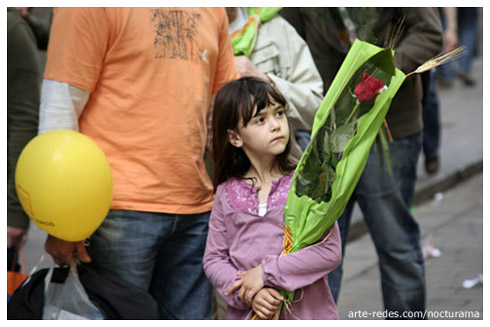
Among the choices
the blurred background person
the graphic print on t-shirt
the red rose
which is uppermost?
the graphic print on t-shirt

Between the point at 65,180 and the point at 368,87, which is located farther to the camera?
the point at 65,180

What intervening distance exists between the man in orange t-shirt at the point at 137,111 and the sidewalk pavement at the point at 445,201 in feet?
1.28

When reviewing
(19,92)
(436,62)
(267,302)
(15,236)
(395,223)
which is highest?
(436,62)

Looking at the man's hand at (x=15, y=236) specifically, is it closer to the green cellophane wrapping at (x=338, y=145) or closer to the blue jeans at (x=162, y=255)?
the blue jeans at (x=162, y=255)

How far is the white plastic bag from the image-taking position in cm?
312

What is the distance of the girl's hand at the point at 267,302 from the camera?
2.95 m

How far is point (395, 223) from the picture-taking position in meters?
4.12

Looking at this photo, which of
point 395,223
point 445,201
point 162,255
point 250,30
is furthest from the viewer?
point 445,201

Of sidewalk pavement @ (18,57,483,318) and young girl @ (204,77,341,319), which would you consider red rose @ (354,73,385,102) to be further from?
sidewalk pavement @ (18,57,483,318)

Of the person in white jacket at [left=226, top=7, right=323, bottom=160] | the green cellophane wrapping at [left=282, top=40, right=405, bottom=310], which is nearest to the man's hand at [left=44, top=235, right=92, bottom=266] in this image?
the green cellophane wrapping at [left=282, top=40, right=405, bottom=310]

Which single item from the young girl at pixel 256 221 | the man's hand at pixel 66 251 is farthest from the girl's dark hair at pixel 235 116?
the man's hand at pixel 66 251

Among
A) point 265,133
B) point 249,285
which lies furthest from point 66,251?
point 265,133

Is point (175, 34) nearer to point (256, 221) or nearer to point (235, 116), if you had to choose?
point (235, 116)

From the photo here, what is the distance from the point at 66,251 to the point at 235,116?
→ 0.76 m
